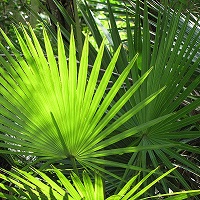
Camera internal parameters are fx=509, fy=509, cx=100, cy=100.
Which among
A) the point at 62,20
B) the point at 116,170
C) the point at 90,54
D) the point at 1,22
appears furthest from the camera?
the point at 1,22

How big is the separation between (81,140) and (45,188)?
0.17 meters

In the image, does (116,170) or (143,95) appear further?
(116,170)

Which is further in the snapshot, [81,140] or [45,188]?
[81,140]

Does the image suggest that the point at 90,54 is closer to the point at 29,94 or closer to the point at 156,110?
the point at 156,110

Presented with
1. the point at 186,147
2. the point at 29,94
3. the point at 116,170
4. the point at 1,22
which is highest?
the point at 29,94

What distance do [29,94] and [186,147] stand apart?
481mm

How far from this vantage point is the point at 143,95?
147 centimetres

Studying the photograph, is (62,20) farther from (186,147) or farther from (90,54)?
(186,147)

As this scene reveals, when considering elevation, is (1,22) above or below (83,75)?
below

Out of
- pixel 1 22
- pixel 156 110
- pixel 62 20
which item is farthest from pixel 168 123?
pixel 1 22

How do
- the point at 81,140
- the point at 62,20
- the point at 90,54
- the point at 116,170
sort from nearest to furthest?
the point at 81,140
the point at 116,170
the point at 90,54
the point at 62,20

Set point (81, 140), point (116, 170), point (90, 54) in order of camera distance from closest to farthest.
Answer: point (81, 140), point (116, 170), point (90, 54)

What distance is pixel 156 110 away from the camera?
1.43m

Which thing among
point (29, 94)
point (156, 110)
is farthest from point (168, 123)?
point (29, 94)
